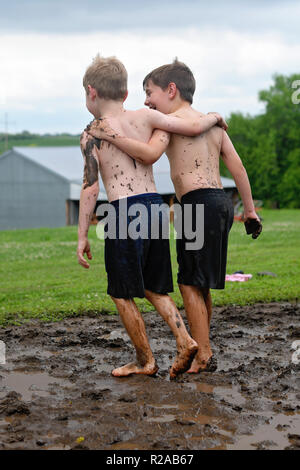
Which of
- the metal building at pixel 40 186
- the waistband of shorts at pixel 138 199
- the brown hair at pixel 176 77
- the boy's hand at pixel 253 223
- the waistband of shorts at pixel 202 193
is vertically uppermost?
the brown hair at pixel 176 77

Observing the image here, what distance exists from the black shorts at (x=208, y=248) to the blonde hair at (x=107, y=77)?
89cm

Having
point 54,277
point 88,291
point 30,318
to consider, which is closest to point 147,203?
point 30,318

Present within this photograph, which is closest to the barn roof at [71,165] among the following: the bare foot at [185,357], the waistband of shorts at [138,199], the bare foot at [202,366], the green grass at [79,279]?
the green grass at [79,279]

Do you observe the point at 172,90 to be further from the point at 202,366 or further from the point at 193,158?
the point at 202,366

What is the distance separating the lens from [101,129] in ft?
14.8

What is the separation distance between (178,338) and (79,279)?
5.82 metres

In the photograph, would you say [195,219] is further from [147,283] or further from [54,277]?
[54,277]

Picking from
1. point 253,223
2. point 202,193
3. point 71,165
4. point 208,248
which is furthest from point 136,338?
point 71,165

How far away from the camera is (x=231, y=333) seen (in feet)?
19.3

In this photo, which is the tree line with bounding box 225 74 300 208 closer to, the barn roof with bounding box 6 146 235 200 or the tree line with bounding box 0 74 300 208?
the tree line with bounding box 0 74 300 208

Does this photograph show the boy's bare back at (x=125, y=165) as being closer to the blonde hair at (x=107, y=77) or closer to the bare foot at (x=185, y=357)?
the blonde hair at (x=107, y=77)

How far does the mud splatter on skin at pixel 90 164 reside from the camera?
14.7 feet

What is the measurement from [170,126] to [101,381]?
5.86 feet

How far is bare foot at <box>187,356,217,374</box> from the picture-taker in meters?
4.66
